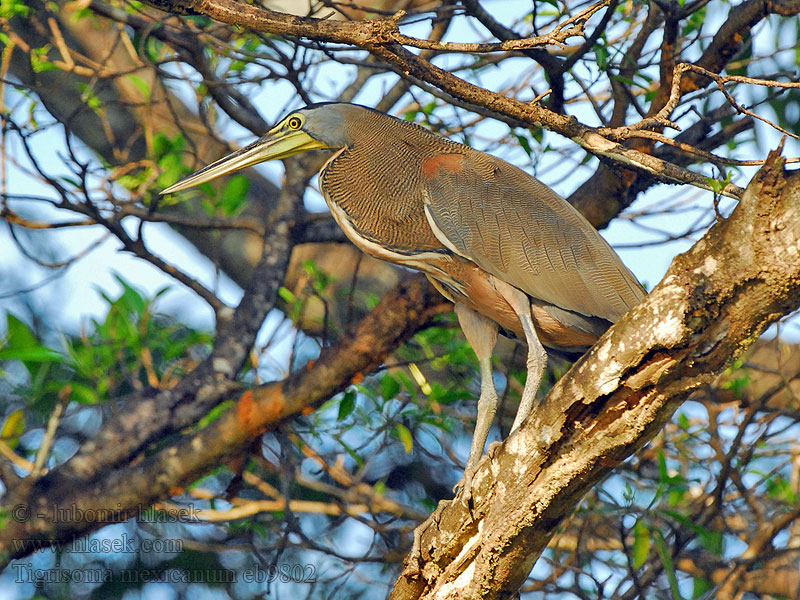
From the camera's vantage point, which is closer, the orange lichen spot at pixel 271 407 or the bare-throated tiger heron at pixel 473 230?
the bare-throated tiger heron at pixel 473 230

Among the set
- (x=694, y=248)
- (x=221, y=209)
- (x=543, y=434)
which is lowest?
(x=543, y=434)

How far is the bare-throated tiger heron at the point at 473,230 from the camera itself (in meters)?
2.97

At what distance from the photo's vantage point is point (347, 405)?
144 inches

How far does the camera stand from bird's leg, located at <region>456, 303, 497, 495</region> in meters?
3.04

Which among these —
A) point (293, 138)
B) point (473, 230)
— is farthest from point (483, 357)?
point (293, 138)

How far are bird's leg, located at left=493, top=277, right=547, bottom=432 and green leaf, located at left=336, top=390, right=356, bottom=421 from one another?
0.99 metres

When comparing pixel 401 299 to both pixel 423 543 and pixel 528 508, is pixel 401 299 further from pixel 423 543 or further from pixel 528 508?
pixel 528 508

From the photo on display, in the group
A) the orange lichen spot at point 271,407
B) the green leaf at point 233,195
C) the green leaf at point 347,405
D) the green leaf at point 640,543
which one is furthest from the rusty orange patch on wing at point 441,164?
the green leaf at point 640,543

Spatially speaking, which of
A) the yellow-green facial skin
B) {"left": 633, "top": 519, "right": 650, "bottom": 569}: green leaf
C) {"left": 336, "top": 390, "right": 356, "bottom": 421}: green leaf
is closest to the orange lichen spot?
{"left": 336, "top": 390, "right": 356, "bottom": 421}: green leaf

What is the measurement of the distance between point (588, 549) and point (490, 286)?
1742 millimetres

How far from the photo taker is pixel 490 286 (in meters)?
3.01

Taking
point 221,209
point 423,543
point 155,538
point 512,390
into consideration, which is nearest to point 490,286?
point 423,543

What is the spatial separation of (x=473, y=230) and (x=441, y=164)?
346mm

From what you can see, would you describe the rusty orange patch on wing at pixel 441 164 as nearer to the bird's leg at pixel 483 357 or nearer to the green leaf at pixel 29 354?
the bird's leg at pixel 483 357
